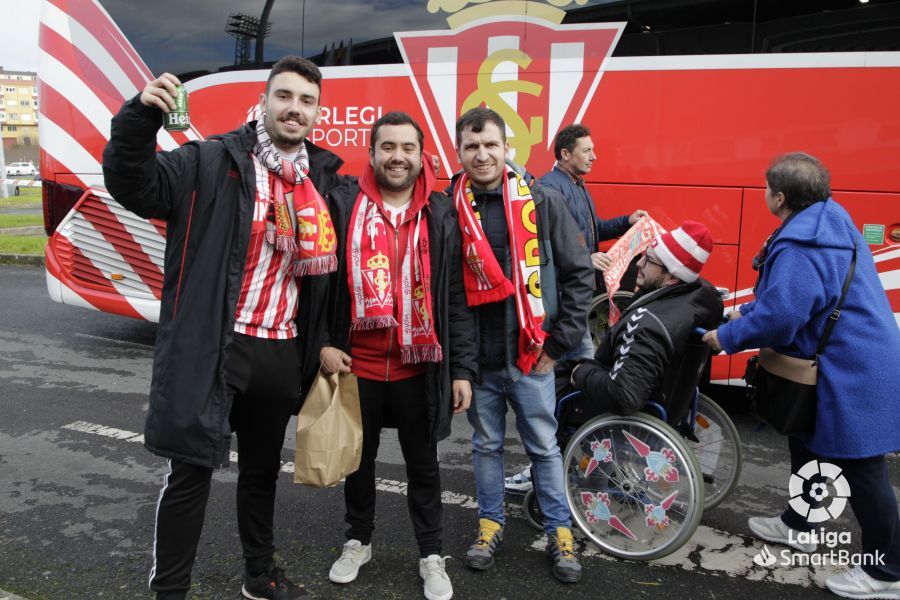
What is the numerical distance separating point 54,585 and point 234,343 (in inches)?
56.1

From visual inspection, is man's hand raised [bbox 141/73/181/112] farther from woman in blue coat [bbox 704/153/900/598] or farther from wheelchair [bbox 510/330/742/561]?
woman in blue coat [bbox 704/153/900/598]

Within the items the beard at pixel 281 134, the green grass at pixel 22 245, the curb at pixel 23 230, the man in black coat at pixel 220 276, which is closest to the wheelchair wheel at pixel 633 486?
the man in black coat at pixel 220 276

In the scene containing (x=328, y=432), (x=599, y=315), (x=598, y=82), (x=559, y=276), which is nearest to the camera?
(x=328, y=432)

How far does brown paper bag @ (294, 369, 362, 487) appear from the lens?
2.52 metres

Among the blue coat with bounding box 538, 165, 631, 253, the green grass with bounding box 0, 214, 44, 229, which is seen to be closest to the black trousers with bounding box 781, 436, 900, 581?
the blue coat with bounding box 538, 165, 631, 253

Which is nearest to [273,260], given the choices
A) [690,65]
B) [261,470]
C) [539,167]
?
[261,470]

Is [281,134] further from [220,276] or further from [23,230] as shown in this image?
[23,230]

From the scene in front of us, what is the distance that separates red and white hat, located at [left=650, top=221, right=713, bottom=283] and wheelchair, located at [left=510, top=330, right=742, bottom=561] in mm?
326

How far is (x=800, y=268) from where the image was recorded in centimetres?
270

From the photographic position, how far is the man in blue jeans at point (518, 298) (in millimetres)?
2742

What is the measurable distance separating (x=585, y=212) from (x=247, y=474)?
111 inches

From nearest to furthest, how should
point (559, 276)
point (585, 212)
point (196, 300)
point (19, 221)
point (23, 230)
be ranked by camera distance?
point (196, 300) < point (559, 276) < point (585, 212) < point (23, 230) < point (19, 221)

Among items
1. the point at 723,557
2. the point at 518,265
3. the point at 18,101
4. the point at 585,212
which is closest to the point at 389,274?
the point at 518,265

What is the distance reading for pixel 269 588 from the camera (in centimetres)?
267
